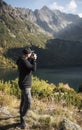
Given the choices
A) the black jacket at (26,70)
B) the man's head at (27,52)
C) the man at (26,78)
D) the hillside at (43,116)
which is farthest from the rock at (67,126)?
the man's head at (27,52)

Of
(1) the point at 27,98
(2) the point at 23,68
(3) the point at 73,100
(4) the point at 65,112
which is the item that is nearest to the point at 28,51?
(2) the point at 23,68

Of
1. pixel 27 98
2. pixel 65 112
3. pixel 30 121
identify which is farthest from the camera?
pixel 65 112

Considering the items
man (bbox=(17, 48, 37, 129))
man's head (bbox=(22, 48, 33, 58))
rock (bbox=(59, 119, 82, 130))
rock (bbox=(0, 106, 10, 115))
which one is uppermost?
man's head (bbox=(22, 48, 33, 58))

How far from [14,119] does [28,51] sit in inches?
111

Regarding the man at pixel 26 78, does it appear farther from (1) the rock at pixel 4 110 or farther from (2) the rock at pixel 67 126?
(1) the rock at pixel 4 110

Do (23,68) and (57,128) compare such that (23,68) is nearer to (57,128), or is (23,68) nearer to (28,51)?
(28,51)

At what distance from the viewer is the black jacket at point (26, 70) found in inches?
437

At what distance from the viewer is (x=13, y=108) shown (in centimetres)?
1427

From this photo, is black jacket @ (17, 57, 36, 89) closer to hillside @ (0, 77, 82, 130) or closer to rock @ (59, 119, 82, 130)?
hillside @ (0, 77, 82, 130)

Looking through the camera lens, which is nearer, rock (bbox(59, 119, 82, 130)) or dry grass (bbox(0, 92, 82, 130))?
rock (bbox(59, 119, 82, 130))

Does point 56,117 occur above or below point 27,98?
below

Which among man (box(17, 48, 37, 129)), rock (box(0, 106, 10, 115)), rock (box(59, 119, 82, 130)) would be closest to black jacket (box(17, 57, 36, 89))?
man (box(17, 48, 37, 129))

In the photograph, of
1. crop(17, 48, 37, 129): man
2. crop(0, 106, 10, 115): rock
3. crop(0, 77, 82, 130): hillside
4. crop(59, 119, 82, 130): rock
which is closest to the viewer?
crop(17, 48, 37, 129): man

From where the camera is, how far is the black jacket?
11.1m
